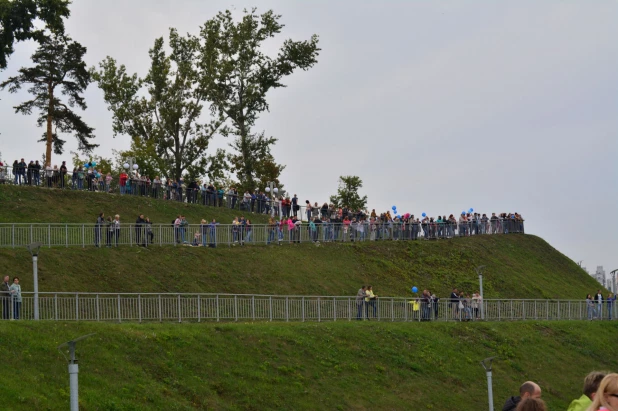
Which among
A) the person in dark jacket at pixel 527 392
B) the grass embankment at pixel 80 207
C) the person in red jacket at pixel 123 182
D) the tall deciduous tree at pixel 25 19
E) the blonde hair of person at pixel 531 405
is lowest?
the person in dark jacket at pixel 527 392

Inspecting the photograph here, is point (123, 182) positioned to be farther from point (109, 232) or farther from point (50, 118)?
point (50, 118)

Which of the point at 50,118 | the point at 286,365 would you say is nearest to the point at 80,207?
the point at 50,118

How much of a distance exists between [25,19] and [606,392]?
46.5 metres

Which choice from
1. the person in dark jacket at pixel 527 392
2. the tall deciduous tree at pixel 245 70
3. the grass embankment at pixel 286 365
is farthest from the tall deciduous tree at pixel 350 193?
the person in dark jacket at pixel 527 392

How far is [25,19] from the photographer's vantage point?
50.0 metres

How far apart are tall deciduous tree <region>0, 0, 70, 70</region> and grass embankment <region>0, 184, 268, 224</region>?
7635mm

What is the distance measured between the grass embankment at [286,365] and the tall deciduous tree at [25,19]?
2382 centimetres

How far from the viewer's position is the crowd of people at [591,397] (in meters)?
8.02

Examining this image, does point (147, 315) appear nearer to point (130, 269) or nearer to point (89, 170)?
point (130, 269)

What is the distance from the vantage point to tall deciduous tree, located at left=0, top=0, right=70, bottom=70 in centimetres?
4959

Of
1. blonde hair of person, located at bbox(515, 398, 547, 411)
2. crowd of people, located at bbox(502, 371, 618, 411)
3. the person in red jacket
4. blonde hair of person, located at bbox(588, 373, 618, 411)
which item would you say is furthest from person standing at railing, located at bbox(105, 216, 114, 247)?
blonde hair of person, located at bbox(588, 373, 618, 411)

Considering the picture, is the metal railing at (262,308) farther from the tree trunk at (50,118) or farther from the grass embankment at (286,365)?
the tree trunk at (50,118)

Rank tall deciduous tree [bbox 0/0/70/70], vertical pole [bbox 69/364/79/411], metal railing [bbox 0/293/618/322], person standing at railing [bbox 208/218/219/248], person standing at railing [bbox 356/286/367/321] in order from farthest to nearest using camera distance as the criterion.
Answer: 1. tall deciduous tree [bbox 0/0/70/70]
2. person standing at railing [bbox 208/218/219/248]
3. person standing at railing [bbox 356/286/367/321]
4. metal railing [bbox 0/293/618/322]
5. vertical pole [bbox 69/364/79/411]

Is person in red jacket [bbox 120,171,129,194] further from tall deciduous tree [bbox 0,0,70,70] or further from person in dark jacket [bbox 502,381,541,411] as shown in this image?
person in dark jacket [bbox 502,381,541,411]
